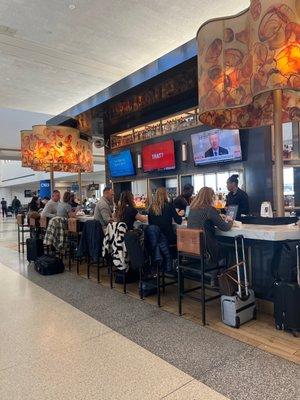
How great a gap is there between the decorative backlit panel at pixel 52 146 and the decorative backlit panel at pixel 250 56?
4.82m

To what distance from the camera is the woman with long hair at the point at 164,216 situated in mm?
3918

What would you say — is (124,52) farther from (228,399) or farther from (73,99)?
(228,399)

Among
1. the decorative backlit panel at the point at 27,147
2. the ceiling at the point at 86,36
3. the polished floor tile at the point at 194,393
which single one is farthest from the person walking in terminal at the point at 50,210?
the polished floor tile at the point at 194,393

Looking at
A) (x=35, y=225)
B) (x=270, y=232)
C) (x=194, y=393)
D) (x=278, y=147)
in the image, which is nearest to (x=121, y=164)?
(x=35, y=225)

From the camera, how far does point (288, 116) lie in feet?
13.4

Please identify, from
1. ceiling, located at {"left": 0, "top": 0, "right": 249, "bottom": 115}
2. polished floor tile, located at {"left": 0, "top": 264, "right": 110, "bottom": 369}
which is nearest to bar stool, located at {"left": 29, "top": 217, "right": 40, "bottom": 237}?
polished floor tile, located at {"left": 0, "top": 264, "right": 110, "bottom": 369}

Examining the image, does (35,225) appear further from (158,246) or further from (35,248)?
(158,246)

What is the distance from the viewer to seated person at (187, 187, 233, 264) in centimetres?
316

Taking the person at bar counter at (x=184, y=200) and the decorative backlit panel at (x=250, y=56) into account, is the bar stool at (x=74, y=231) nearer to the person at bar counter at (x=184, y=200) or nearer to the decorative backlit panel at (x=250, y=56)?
the person at bar counter at (x=184, y=200)

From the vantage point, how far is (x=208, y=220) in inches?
126

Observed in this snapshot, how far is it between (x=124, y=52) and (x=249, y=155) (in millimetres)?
3586

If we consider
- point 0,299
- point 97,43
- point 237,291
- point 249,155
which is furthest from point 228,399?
point 97,43

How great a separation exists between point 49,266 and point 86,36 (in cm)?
436

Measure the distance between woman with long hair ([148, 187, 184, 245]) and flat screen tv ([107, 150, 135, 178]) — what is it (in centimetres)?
391
